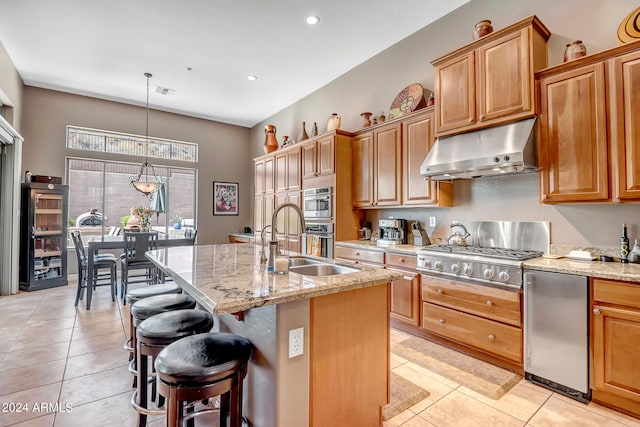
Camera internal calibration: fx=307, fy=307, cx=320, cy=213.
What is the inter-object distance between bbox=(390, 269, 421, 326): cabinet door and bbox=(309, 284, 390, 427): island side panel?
1.33 m

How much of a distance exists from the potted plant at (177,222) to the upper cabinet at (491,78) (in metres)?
5.46

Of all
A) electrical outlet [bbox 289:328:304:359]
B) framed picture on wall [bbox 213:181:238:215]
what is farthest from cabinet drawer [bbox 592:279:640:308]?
framed picture on wall [bbox 213:181:238:215]

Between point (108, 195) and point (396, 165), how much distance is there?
543cm

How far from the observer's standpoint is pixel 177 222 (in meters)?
6.54

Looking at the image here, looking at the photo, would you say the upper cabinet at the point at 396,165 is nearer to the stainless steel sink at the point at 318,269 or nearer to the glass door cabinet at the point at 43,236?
the stainless steel sink at the point at 318,269

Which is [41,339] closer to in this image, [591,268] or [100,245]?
[100,245]

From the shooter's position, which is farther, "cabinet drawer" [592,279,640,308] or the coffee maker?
the coffee maker

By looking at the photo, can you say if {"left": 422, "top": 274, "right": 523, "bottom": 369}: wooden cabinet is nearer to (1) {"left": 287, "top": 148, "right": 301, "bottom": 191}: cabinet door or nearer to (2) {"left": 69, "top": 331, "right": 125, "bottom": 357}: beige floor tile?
(1) {"left": 287, "top": 148, "right": 301, "bottom": 191}: cabinet door

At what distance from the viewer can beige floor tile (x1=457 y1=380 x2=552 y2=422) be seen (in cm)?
195

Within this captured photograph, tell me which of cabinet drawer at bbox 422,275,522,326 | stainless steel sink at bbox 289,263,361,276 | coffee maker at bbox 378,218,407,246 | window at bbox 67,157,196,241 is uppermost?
window at bbox 67,157,196,241

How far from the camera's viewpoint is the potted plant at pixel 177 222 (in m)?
6.44

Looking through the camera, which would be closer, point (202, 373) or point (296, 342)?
point (202, 373)

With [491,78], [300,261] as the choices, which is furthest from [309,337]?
[491,78]

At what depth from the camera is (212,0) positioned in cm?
313
